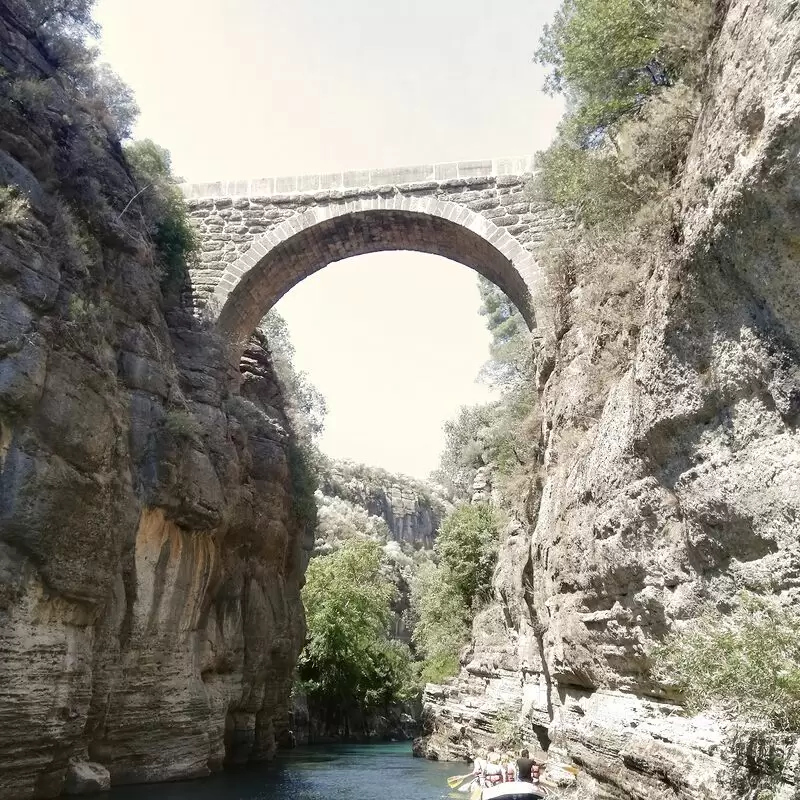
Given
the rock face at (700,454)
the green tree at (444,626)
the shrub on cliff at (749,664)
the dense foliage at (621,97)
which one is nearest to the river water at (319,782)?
the green tree at (444,626)

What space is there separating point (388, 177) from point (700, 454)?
11.6m

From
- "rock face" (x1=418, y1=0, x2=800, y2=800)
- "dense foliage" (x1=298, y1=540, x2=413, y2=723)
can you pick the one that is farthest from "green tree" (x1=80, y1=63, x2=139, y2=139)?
"dense foliage" (x1=298, y1=540, x2=413, y2=723)

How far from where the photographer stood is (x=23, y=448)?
28.4 ft

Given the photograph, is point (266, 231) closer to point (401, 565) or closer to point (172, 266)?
point (172, 266)

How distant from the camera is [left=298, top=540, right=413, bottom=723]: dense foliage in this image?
2673cm

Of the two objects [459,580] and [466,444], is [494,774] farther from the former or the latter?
[466,444]

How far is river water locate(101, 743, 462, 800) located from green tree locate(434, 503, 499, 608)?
4583 millimetres

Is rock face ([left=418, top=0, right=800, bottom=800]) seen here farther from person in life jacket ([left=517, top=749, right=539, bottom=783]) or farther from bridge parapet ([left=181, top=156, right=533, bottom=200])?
bridge parapet ([left=181, top=156, right=533, bottom=200])

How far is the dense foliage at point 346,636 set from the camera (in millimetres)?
26734

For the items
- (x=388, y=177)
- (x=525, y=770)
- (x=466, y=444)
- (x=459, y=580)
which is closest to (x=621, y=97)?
(x=388, y=177)

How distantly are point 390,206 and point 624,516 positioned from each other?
1046 centimetres

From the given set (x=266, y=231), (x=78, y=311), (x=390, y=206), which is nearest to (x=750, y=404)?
(x=78, y=311)

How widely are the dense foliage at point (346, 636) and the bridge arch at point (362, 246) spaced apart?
12.8 m

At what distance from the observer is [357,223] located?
1639 cm
